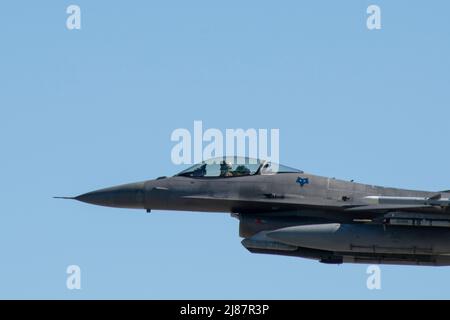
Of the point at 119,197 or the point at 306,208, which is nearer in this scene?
the point at 306,208

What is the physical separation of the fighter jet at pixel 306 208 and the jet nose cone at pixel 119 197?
0.03 meters

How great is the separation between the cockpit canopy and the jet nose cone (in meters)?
1.47

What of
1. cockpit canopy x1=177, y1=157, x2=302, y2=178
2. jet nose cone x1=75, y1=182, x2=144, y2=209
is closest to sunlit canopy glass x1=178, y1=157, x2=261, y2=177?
cockpit canopy x1=177, y1=157, x2=302, y2=178

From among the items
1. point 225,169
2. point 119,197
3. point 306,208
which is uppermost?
point 225,169

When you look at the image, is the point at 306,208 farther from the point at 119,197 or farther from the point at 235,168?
the point at 119,197

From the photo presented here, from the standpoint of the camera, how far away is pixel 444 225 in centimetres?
4381

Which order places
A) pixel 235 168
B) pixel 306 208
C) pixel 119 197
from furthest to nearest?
1. pixel 235 168
2. pixel 119 197
3. pixel 306 208

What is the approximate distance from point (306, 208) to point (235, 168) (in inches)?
94.1

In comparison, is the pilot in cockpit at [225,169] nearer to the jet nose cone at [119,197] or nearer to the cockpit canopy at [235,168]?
the cockpit canopy at [235,168]

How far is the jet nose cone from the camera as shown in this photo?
151 feet

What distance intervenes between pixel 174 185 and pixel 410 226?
6774 mm

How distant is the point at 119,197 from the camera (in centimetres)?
4600

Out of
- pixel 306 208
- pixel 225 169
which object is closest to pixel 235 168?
pixel 225 169

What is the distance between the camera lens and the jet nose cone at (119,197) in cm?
4597
